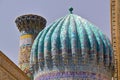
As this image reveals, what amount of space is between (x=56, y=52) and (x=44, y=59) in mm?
422

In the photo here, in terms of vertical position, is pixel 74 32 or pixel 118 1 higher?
pixel 118 1

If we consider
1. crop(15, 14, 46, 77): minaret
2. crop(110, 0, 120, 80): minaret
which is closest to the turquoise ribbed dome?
crop(110, 0, 120, 80): minaret

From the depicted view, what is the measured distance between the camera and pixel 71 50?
44.2ft

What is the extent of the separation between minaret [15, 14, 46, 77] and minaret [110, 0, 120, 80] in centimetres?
403

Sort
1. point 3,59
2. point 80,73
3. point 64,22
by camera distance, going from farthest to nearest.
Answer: point 64,22, point 80,73, point 3,59

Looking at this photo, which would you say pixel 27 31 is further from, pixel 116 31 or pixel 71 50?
pixel 71 50

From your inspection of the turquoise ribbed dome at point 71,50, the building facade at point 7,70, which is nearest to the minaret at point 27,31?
the turquoise ribbed dome at point 71,50

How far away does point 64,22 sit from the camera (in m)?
14.2

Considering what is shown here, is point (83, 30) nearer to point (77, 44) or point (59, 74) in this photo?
point (77, 44)

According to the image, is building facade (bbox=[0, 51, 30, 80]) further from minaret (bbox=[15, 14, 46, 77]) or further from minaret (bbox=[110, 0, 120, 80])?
minaret (bbox=[15, 14, 46, 77])

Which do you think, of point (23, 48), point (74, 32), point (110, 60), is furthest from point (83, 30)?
point (23, 48)

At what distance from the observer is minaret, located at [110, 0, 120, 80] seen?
14.5m

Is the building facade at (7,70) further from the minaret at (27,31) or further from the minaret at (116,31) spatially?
the minaret at (27,31)

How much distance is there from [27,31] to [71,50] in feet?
17.4
